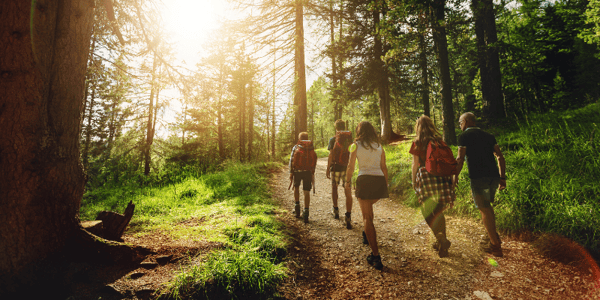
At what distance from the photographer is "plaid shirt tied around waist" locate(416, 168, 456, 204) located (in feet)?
11.5

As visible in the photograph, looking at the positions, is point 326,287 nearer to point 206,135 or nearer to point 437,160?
point 437,160

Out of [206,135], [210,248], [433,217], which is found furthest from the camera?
[206,135]

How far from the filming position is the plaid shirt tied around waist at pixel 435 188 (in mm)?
3498

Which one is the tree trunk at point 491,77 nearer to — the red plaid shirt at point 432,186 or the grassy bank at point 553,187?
the grassy bank at point 553,187

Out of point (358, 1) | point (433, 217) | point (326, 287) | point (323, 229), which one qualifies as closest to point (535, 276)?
point (433, 217)

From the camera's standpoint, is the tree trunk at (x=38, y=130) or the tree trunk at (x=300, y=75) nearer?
the tree trunk at (x=38, y=130)

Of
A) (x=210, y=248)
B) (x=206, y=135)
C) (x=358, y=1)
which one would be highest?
(x=358, y=1)

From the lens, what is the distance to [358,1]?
13898 millimetres

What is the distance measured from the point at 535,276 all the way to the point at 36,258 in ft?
19.5

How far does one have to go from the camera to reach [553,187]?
4055 millimetres

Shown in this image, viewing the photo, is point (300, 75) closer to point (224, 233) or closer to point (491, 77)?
point (224, 233)

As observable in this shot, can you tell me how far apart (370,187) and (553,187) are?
3596 mm

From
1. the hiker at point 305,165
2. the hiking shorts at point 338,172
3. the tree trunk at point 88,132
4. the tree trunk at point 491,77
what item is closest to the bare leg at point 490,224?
the hiking shorts at point 338,172

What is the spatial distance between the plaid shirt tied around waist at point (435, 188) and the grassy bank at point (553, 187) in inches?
64.5
